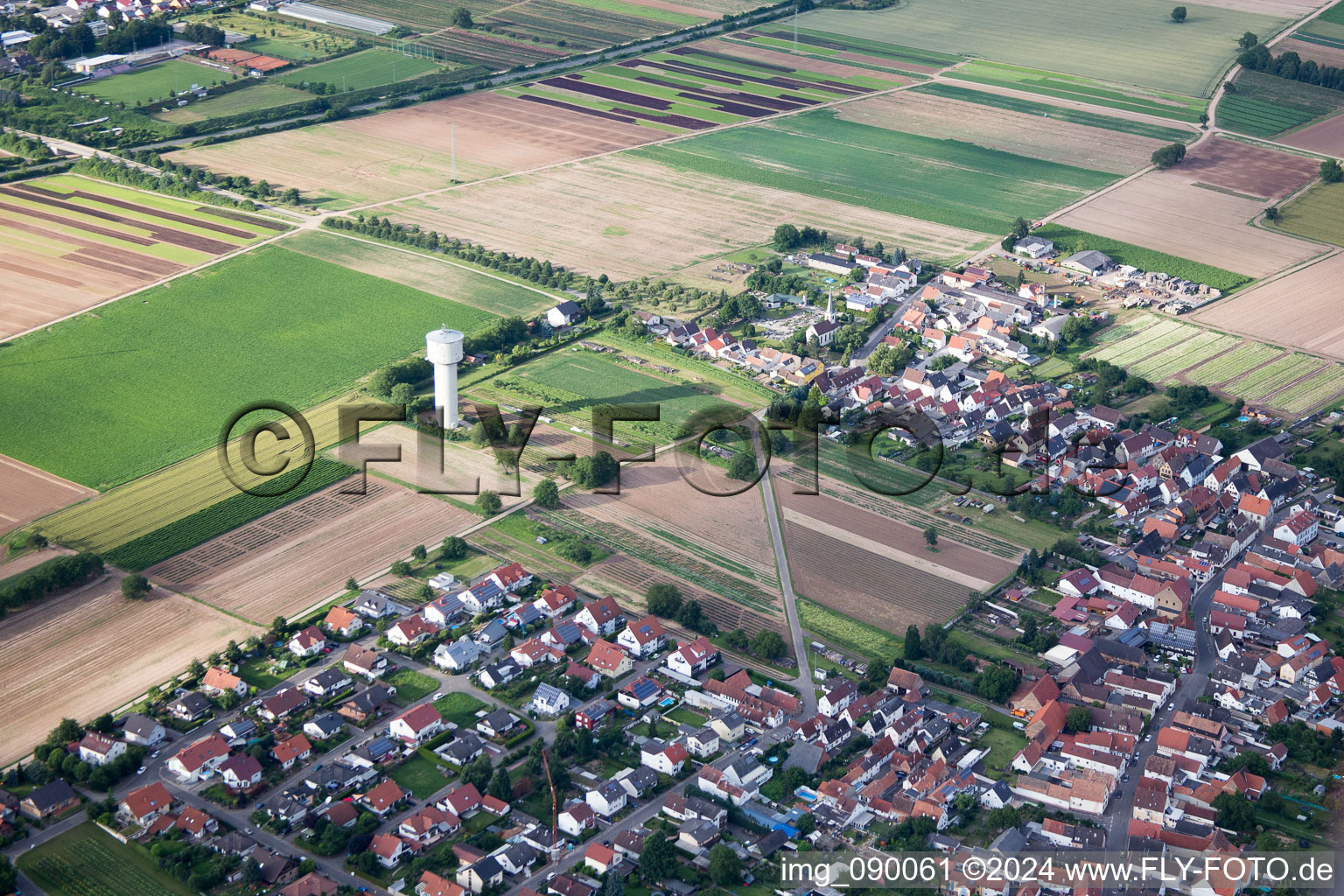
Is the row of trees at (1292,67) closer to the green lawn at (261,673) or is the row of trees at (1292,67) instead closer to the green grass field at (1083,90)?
the green grass field at (1083,90)

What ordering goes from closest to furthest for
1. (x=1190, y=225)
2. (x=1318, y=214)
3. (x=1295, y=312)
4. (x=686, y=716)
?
(x=686, y=716), (x=1295, y=312), (x=1190, y=225), (x=1318, y=214)

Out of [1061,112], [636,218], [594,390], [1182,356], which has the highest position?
[1061,112]

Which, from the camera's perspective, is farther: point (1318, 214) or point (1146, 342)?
point (1318, 214)

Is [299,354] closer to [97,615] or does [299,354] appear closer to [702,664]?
[97,615]

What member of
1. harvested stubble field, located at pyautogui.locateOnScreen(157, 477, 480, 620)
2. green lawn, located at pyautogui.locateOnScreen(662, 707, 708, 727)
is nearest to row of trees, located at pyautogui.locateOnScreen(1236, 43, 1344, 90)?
harvested stubble field, located at pyautogui.locateOnScreen(157, 477, 480, 620)

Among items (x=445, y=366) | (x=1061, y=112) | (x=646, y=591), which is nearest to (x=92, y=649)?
(x=445, y=366)

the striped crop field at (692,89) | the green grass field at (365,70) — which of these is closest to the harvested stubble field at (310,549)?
the striped crop field at (692,89)

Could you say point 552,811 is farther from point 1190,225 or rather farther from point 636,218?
point 1190,225
